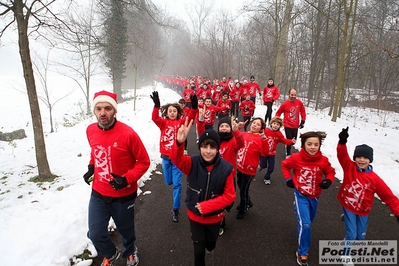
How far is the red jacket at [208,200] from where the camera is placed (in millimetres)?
2233

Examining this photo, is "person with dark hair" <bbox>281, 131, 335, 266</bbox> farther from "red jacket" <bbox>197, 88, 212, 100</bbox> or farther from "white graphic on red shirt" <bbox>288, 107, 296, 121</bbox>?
"red jacket" <bbox>197, 88, 212, 100</bbox>

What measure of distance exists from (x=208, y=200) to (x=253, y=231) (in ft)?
5.69

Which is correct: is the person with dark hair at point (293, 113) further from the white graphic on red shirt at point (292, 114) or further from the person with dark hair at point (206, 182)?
the person with dark hair at point (206, 182)

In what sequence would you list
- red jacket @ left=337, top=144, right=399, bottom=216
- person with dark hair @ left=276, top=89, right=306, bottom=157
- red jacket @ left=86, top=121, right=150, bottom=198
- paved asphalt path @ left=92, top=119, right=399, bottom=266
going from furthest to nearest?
person with dark hair @ left=276, top=89, right=306, bottom=157, paved asphalt path @ left=92, top=119, right=399, bottom=266, red jacket @ left=337, top=144, right=399, bottom=216, red jacket @ left=86, top=121, right=150, bottom=198

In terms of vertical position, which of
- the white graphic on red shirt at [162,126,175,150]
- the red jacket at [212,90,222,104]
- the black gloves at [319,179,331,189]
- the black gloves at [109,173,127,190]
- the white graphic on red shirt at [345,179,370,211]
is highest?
the red jacket at [212,90,222,104]

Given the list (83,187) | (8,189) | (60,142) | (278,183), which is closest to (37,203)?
(83,187)

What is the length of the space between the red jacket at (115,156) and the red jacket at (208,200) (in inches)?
20.6

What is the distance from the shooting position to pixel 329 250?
3.17 m

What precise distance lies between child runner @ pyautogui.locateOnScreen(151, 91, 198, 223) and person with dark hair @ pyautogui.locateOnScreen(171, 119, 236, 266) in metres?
1.31

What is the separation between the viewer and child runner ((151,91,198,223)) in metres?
3.79

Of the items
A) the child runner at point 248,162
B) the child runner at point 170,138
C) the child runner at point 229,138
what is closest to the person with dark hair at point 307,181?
the child runner at point 248,162

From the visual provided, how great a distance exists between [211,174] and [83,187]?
370 centimetres

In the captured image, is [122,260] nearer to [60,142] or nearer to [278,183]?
[278,183]

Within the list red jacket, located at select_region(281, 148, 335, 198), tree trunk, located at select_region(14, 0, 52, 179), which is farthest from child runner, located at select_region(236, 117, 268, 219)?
tree trunk, located at select_region(14, 0, 52, 179)
